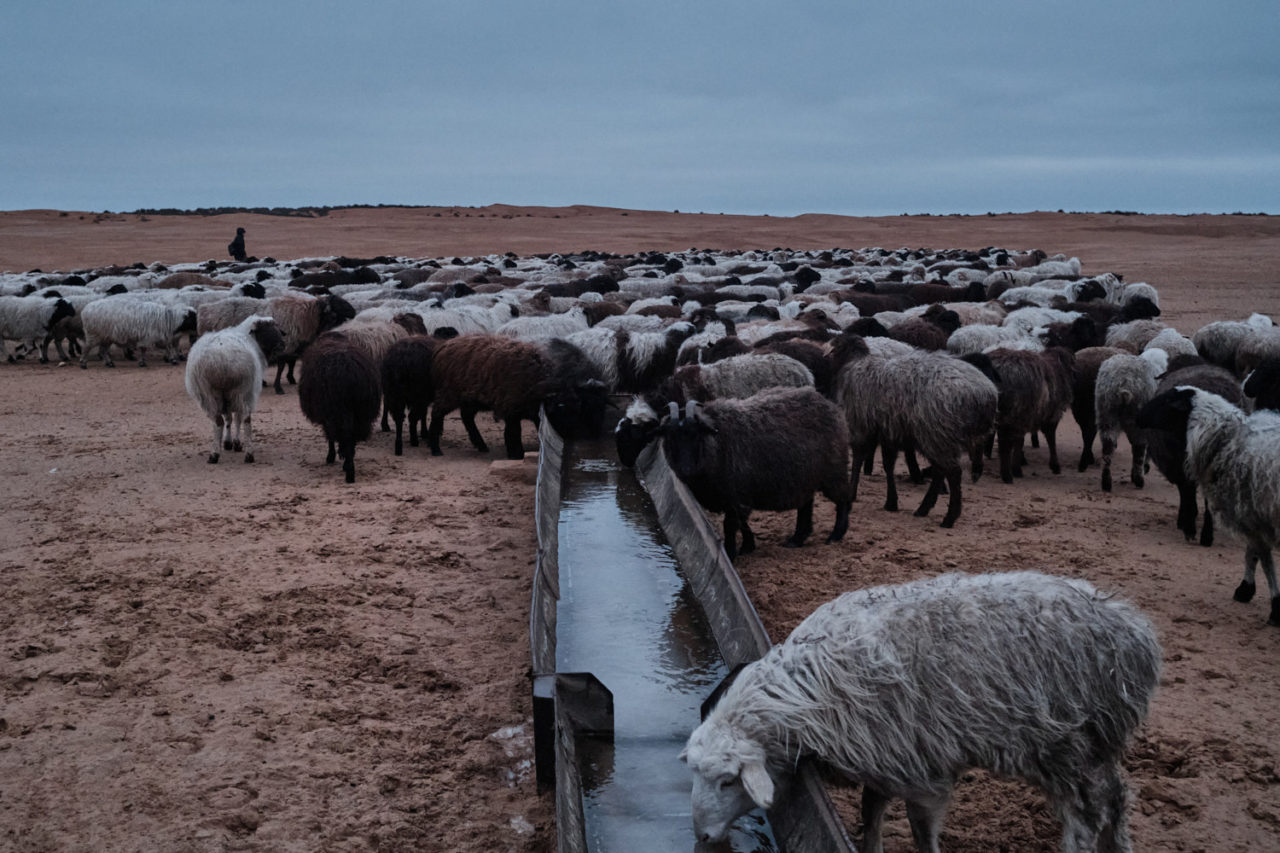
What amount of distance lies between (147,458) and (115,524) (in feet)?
9.54

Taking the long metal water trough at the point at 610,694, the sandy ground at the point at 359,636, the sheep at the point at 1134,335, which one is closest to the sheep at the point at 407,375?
the sandy ground at the point at 359,636

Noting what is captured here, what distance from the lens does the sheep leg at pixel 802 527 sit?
8.16 metres

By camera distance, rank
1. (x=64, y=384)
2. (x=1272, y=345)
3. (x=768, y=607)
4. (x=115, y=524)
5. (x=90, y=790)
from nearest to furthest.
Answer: (x=90, y=790), (x=768, y=607), (x=115, y=524), (x=1272, y=345), (x=64, y=384)

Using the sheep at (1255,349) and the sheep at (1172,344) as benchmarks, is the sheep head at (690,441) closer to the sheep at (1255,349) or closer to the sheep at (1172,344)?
the sheep at (1172,344)

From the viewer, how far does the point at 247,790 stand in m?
4.61

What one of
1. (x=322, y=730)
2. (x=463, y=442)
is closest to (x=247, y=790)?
(x=322, y=730)

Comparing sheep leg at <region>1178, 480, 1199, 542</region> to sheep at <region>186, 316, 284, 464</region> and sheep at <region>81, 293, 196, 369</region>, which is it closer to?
sheep at <region>186, 316, 284, 464</region>

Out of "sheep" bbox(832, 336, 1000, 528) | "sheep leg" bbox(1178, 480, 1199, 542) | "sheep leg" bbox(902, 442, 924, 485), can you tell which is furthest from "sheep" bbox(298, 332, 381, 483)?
"sheep leg" bbox(1178, 480, 1199, 542)

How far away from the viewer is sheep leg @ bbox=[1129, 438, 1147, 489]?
33.7 feet

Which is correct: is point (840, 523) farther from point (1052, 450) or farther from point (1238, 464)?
point (1052, 450)

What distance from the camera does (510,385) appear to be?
11.1m

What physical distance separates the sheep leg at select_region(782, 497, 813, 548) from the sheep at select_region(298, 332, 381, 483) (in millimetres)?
4727

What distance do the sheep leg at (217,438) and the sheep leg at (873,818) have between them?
9044 mm

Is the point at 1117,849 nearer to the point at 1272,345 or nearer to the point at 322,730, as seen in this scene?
the point at 322,730
